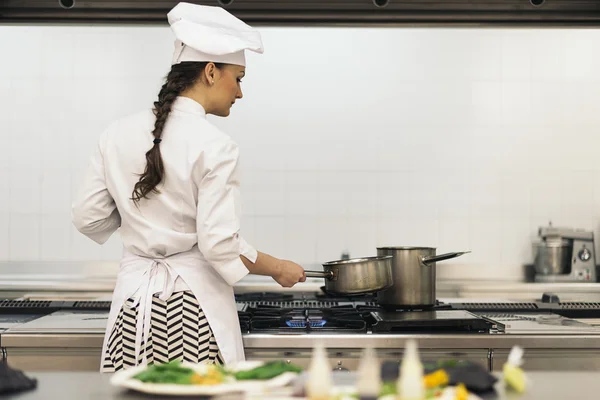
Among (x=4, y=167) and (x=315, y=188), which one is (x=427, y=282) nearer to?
(x=315, y=188)

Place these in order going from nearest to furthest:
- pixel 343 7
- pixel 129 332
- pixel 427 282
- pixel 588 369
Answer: pixel 129 332 < pixel 588 369 < pixel 427 282 < pixel 343 7

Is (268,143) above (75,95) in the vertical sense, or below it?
below

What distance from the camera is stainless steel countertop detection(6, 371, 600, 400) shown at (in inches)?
51.1

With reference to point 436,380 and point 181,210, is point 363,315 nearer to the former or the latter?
point 181,210

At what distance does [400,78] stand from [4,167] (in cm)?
171

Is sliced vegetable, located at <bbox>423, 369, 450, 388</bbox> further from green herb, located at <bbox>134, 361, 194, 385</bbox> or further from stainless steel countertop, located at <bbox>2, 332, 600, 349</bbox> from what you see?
stainless steel countertop, located at <bbox>2, 332, 600, 349</bbox>

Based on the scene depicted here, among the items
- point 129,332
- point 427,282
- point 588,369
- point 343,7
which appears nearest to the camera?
point 129,332

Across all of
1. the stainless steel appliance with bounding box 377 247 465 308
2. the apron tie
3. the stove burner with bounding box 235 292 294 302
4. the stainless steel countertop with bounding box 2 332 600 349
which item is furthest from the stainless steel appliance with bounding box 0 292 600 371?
the stove burner with bounding box 235 292 294 302

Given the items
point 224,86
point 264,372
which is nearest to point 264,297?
point 224,86

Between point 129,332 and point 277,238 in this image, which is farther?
point 277,238

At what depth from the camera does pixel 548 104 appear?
321 cm

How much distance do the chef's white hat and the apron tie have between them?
0.59 m

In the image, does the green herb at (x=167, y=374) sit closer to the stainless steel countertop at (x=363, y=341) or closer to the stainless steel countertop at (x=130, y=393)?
the stainless steel countertop at (x=130, y=393)

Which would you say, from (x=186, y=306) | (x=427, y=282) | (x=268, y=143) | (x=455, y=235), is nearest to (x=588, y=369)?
(x=427, y=282)
